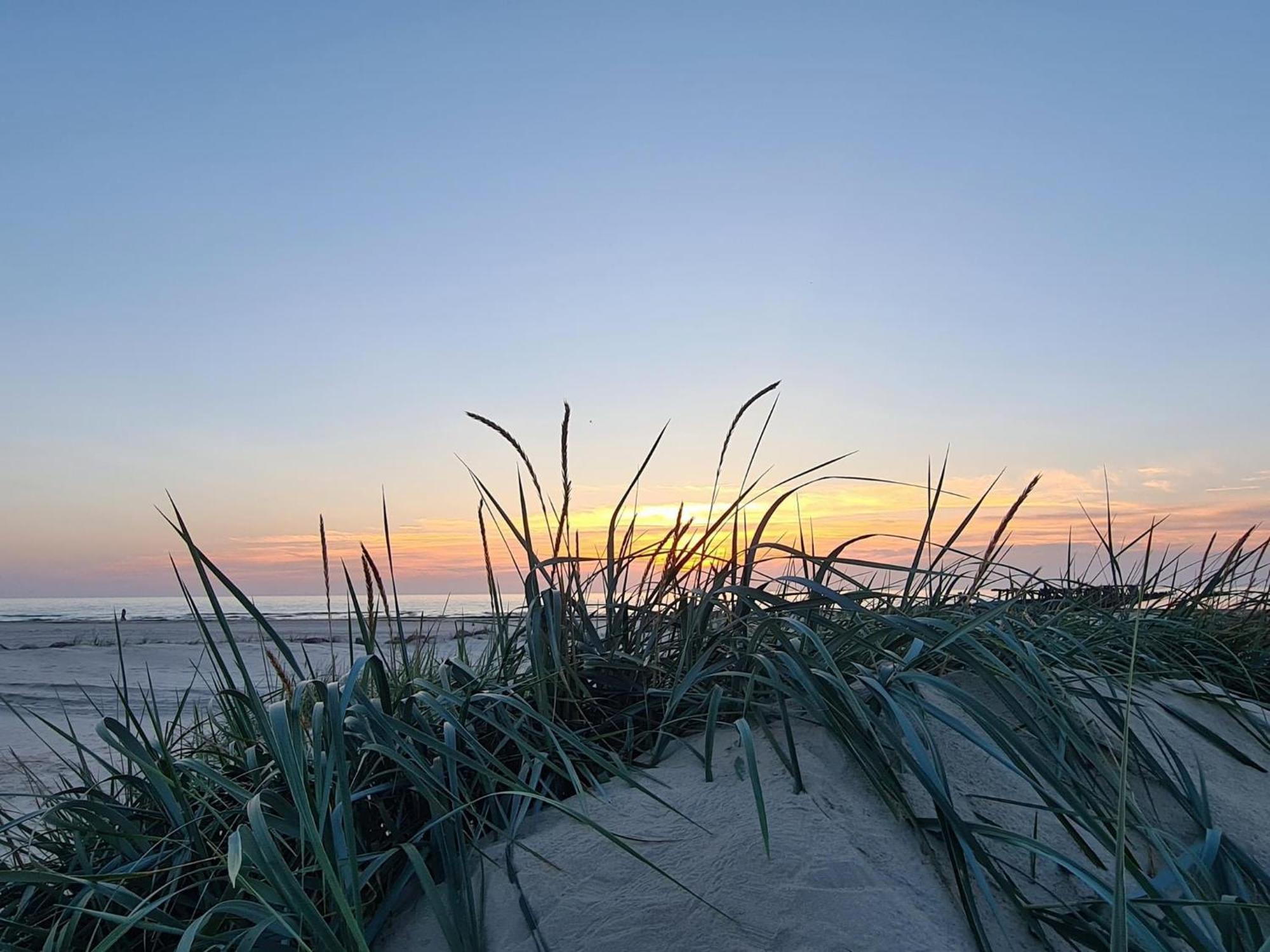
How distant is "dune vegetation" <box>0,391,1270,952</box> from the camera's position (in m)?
1.34

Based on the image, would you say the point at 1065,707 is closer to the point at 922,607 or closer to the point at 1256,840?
the point at 1256,840

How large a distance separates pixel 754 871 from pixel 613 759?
443mm

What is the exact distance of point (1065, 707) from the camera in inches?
69.1

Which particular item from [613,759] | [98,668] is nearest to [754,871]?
[613,759]

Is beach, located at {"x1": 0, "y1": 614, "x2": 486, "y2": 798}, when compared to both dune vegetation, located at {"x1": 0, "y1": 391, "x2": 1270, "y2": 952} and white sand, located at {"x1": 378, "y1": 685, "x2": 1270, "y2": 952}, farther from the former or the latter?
white sand, located at {"x1": 378, "y1": 685, "x2": 1270, "y2": 952}

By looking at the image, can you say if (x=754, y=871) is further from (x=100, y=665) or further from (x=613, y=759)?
(x=100, y=665)

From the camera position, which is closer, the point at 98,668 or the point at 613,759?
the point at 613,759

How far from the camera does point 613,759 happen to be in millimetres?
1738

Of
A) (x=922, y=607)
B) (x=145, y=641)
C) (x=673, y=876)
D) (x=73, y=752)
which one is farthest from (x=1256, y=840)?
(x=145, y=641)

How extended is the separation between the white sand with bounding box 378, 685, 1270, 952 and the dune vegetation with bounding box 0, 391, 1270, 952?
3 cm

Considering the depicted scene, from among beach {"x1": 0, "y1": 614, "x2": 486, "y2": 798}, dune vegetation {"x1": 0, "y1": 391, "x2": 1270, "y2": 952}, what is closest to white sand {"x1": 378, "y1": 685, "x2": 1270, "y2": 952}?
dune vegetation {"x1": 0, "y1": 391, "x2": 1270, "y2": 952}

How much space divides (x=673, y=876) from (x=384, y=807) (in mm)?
577

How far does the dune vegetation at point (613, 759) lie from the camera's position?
1337mm

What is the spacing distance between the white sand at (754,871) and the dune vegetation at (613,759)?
3 cm
